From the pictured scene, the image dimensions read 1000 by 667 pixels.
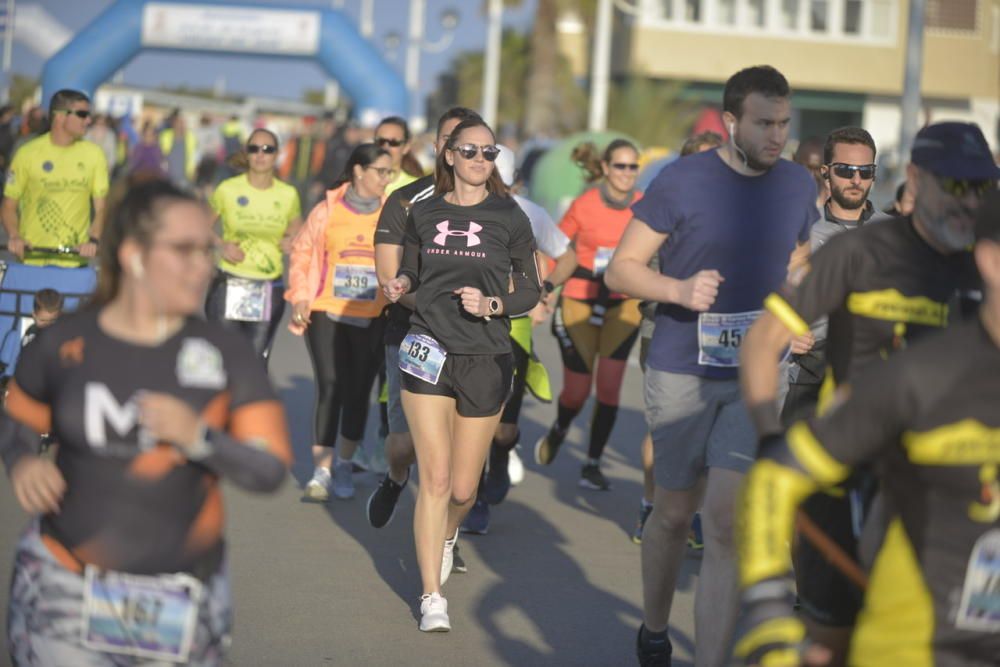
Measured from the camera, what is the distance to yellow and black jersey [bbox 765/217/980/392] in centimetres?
407

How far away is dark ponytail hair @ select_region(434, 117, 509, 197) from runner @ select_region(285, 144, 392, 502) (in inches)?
82.0

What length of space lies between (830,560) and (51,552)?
1877mm

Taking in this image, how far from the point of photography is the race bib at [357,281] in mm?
9157

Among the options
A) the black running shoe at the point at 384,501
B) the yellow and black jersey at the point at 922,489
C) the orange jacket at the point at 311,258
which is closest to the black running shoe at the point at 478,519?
the black running shoe at the point at 384,501

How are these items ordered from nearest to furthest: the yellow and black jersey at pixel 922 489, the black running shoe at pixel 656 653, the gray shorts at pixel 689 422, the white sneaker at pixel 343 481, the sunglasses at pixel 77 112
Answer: the yellow and black jersey at pixel 922 489 < the gray shorts at pixel 689 422 < the black running shoe at pixel 656 653 < the white sneaker at pixel 343 481 < the sunglasses at pixel 77 112

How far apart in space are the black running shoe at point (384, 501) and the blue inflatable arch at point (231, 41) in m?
25.2

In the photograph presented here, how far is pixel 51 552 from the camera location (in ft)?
12.1

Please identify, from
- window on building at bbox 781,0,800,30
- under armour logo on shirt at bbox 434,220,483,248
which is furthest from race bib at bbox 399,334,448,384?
window on building at bbox 781,0,800,30

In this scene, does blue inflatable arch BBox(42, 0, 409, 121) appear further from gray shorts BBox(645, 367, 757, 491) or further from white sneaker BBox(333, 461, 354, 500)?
gray shorts BBox(645, 367, 757, 491)

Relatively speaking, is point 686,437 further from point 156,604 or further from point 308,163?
point 308,163

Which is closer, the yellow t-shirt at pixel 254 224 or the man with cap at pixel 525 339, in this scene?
the man with cap at pixel 525 339

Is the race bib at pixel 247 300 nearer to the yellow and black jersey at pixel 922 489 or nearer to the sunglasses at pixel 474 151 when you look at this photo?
the sunglasses at pixel 474 151

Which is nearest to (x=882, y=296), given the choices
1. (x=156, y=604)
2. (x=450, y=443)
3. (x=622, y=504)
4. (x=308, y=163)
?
(x=156, y=604)

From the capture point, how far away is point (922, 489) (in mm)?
3465
